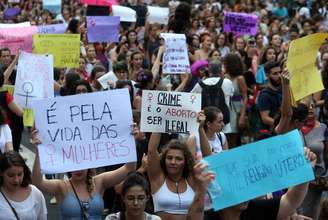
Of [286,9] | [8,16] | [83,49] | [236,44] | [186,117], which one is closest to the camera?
[186,117]

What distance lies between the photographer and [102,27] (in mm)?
14219

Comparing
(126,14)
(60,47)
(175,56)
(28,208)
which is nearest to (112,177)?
(28,208)

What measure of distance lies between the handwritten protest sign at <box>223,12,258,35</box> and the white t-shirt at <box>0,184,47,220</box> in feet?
34.3

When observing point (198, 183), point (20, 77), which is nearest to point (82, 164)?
point (198, 183)

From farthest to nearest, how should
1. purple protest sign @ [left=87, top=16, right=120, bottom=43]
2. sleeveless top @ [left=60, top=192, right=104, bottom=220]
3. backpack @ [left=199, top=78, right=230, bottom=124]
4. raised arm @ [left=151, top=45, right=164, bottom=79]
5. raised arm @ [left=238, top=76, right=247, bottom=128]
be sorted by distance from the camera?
purple protest sign @ [left=87, top=16, right=120, bottom=43], raised arm @ [left=151, top=45, right=164, bottom=79], raised arm @ [left=238, top=76, right=247, bottom=128], backpack @ [left=199, top=78, right=230, bottom=124], sleeveless top @ [left=60, top=192, right=104, bottom=220]

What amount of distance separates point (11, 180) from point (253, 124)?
612cm

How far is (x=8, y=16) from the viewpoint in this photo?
21000 mm

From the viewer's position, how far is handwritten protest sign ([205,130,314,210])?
5.68 m

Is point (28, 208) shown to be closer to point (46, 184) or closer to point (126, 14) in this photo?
point (46, 184)

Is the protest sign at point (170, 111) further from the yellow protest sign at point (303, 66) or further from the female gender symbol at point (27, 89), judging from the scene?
the female gender symbol at point (27, 89)

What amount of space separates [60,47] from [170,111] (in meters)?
4.91

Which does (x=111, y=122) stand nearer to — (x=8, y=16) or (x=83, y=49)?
(x=83, y=49)

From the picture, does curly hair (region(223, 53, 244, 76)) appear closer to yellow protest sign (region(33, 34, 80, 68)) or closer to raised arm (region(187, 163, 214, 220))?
yellow protest sign (region(33, 34, 80, 68))

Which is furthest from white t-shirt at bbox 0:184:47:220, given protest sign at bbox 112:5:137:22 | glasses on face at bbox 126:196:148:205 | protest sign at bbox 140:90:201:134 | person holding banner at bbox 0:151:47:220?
protest sign at bbox 112:5:137:22
